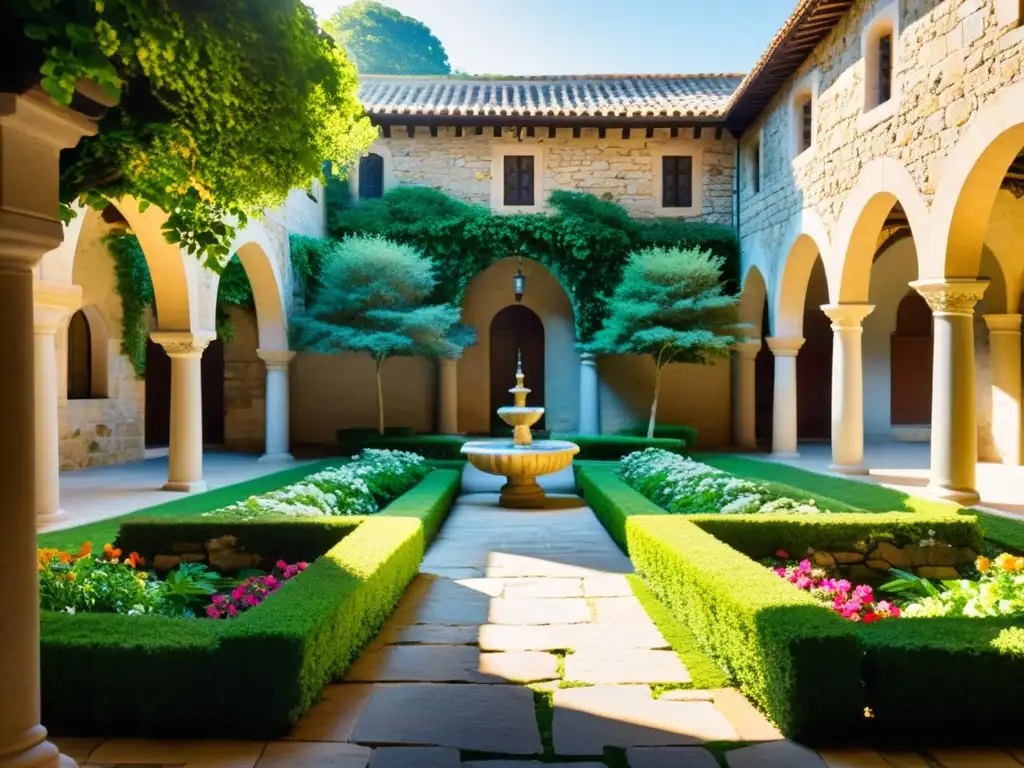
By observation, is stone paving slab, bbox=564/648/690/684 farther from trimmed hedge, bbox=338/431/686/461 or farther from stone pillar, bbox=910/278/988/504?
trimmed hedge, bbox=338/431/686/461

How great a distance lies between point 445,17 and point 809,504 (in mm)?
38484

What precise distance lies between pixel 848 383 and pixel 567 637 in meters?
9.68

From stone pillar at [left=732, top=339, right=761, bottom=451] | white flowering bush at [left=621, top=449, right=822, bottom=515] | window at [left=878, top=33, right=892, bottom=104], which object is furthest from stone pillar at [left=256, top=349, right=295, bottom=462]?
window at [left=878, top=33, right=892, bottom=104]

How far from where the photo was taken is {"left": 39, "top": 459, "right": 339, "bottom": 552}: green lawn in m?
7.99

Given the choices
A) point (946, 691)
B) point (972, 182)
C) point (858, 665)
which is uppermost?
point (972, 182)

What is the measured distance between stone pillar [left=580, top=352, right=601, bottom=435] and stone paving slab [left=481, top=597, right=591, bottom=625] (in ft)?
44.1

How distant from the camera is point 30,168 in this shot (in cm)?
285

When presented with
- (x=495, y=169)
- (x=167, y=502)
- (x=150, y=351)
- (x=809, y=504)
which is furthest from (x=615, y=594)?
(x=150, y=351)

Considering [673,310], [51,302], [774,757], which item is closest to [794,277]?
[673,310]

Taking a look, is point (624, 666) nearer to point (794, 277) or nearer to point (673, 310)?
point (673, 310)

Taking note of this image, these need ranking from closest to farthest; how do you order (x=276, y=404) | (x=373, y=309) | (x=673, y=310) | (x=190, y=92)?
(x=190, y=92) → (x=673, y=310) → (x=373, y=309) → (x=276, y=404)

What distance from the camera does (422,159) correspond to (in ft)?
67.8

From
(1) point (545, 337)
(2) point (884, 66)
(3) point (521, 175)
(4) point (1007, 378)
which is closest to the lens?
(2) point (884, 66)

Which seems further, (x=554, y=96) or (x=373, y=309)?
(x=554, y=96)
